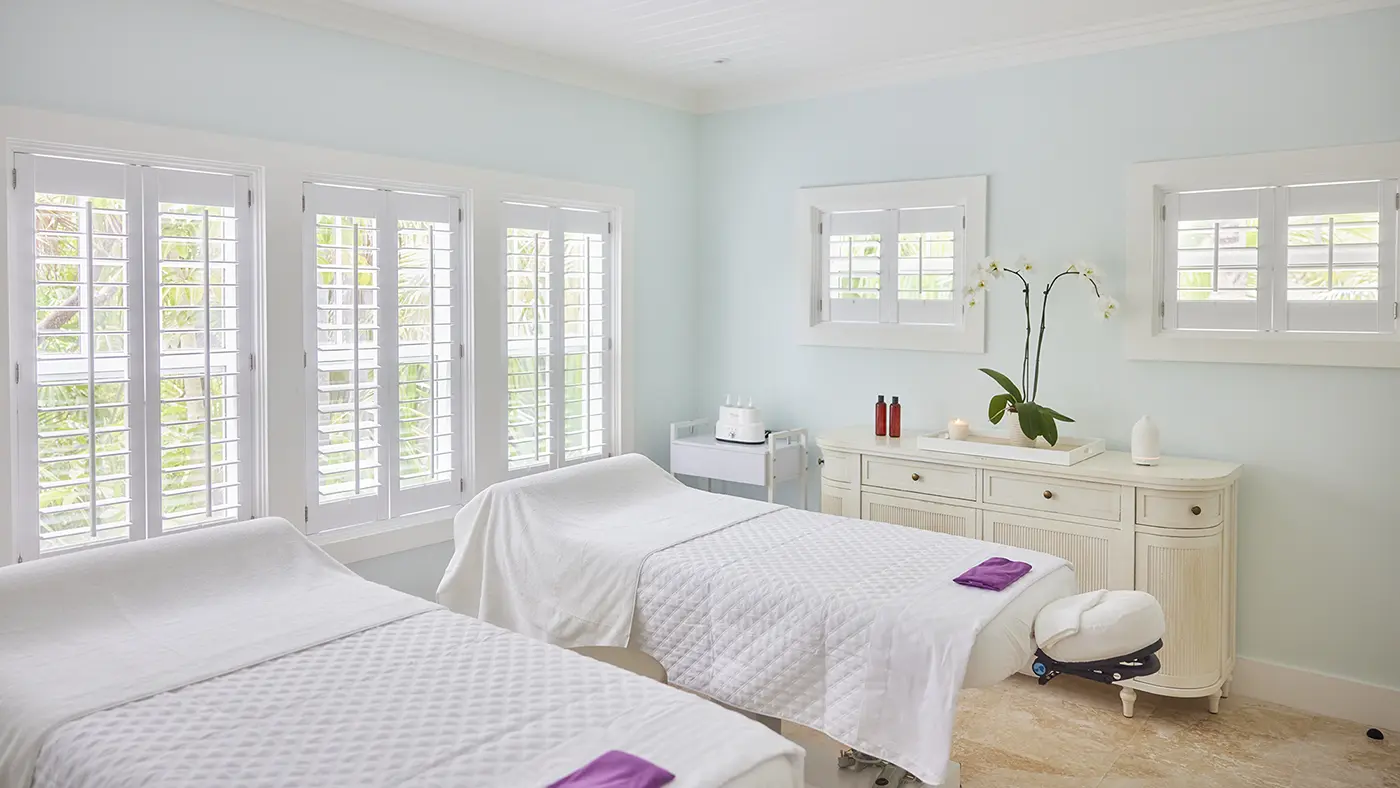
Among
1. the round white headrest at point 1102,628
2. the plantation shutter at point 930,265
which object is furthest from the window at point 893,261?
the round white headrest at point 1102,628

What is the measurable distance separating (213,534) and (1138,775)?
2.83 metres

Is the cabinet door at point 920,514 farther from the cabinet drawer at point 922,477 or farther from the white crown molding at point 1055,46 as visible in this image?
the white crown molding at point 1055,46

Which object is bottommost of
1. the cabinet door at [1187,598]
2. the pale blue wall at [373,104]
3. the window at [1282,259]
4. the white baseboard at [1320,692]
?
the white baseboard at [1320,692]

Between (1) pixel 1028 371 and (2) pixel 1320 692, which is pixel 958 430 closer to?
(1) pixel 1028 371

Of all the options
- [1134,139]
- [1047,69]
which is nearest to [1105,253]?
[1134,139]

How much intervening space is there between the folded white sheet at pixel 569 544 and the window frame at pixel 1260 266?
1.65m

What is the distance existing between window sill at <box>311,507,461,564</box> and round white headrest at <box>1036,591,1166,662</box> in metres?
2.44

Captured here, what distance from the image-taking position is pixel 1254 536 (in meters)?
3.67

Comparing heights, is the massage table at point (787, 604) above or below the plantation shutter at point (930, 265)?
below

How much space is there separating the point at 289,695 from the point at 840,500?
2.57 meters

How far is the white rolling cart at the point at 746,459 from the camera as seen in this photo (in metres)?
4.49

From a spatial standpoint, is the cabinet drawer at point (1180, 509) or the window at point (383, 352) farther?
the window at point (383, 352)

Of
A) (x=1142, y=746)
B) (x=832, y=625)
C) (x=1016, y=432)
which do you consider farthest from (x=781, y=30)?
(x=1142, y=746)

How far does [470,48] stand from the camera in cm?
402
